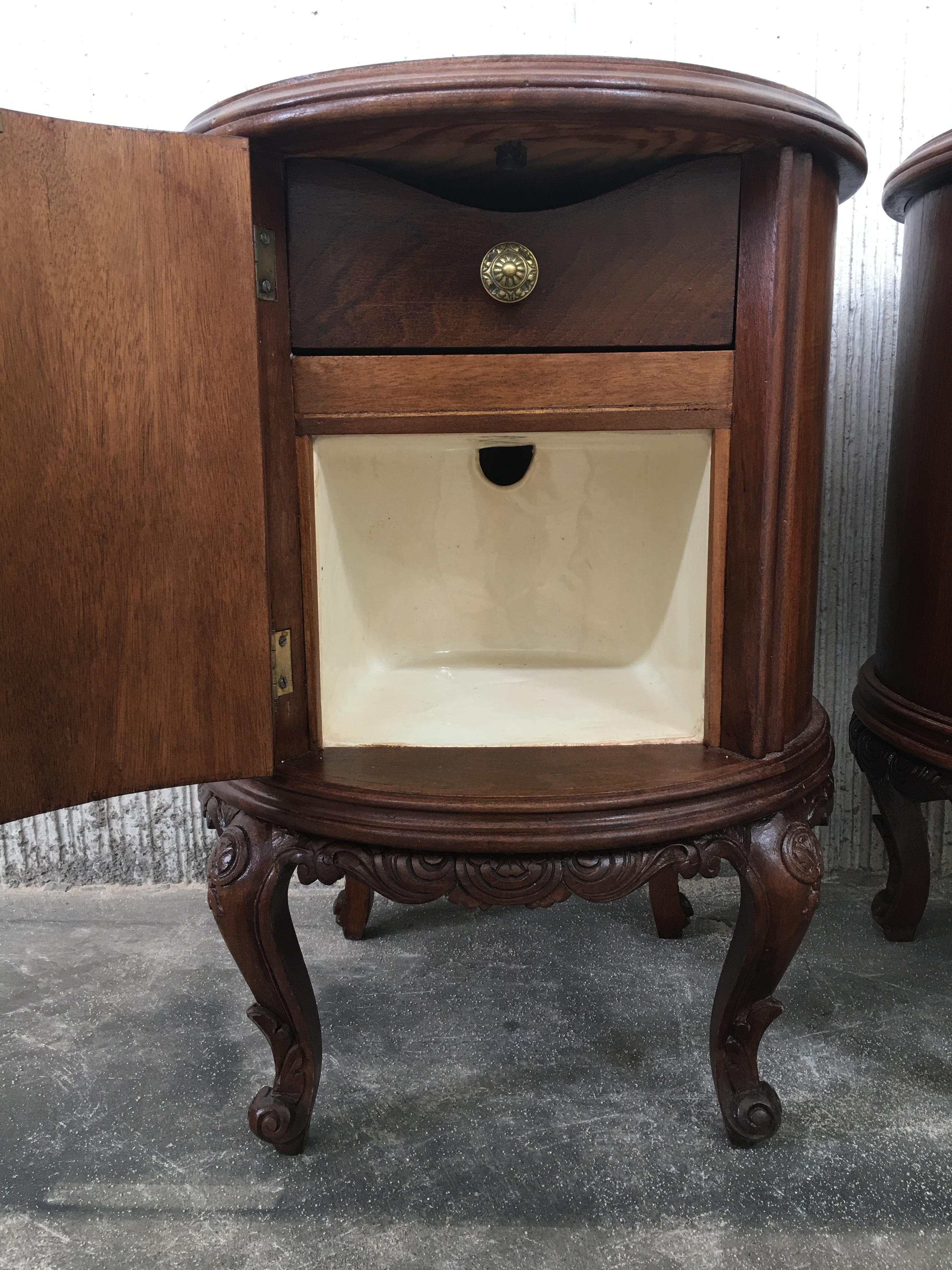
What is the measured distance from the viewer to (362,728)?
92 centimetres

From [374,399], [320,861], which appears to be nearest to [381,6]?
[374,399]

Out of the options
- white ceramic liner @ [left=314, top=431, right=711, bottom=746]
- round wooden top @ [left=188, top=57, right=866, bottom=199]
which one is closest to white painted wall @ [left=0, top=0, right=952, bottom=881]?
white ceramic liner @ [left=314, top=431, right=711, bottom=746]

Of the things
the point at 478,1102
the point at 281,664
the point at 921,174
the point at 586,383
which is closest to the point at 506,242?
the point at 586,383

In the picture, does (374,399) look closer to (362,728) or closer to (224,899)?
(362,728)

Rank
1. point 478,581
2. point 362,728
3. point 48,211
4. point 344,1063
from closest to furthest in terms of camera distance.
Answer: point 48,211
point 362,728
point 344,1063
point 478,581

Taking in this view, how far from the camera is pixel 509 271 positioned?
759mm

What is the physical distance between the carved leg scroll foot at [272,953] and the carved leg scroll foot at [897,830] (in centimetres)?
74

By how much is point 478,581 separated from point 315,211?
51cm

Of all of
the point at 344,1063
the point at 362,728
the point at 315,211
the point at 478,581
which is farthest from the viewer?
the point at 478,581

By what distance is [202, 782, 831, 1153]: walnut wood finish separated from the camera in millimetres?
782

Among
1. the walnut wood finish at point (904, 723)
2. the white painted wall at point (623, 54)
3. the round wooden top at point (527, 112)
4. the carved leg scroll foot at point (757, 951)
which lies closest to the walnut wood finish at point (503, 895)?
the carved leg scroll foot at point (757, 951)

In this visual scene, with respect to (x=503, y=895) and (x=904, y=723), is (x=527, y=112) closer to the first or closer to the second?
(x=503, y=895)

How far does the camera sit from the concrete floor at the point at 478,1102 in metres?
0.81

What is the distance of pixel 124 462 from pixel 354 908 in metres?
0.77
